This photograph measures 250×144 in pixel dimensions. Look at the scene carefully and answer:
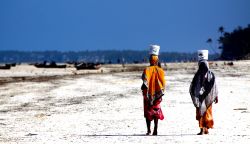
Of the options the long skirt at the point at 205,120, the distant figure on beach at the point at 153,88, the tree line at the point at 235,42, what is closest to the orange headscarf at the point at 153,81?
the distant figure on beach at the point at 153,88

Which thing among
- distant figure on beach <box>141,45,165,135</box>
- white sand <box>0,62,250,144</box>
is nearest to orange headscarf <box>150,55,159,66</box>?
distant figure on beach <box>141,45,165,135</box>

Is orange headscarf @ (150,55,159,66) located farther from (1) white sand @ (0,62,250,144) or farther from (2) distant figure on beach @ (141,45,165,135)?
(1) white sand @ (0,62,250,144)

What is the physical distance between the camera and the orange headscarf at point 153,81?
1717cm

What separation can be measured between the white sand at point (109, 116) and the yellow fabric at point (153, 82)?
1.02 meters

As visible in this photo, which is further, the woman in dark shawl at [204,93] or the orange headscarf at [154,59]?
the orange headscarf at [154,59]

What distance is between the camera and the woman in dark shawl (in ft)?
55.9

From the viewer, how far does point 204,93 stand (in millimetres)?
17234

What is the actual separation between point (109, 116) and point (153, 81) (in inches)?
209

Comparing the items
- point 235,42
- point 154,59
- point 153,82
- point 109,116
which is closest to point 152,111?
point 153,82

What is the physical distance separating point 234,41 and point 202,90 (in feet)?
491

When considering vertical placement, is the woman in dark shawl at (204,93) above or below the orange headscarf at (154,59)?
below

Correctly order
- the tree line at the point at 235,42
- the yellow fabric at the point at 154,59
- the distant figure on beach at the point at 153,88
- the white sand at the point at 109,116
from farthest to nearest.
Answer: the tree line at the point at 235,42
the yellow fabric at the point at 154,59
the distant figure on beach at the point at 153,88
the white sand at the point at 109,116

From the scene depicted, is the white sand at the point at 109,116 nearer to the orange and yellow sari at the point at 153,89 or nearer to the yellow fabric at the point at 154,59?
the orange and yellow sari at the point at 153,89

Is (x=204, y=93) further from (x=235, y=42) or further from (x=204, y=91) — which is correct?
(x=235, y=42)
